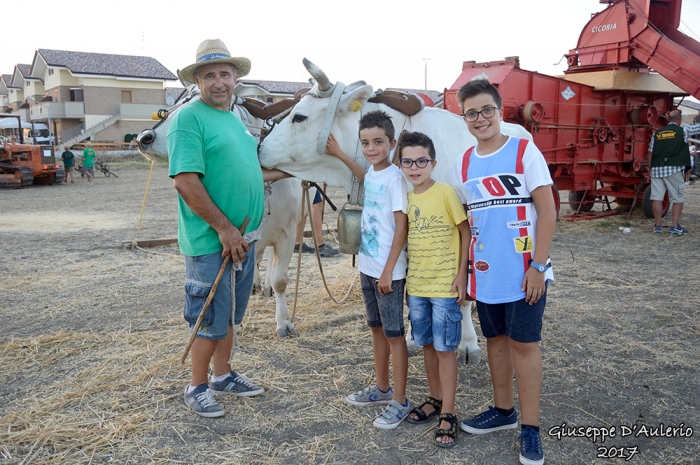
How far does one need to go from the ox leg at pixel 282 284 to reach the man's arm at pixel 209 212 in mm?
1651

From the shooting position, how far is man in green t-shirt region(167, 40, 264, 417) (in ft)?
9.61

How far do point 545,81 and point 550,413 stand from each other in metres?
8.01

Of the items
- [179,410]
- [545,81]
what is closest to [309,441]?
[179,410]

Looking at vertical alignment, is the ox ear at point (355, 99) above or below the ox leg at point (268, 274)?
above

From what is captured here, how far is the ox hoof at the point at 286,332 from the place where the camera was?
4.64 meters

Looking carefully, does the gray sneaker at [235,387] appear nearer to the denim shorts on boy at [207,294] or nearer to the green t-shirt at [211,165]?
the denim shorts on boy at [207,294]

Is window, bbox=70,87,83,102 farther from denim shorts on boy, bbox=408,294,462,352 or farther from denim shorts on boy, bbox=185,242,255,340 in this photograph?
denim shorts on boy, bbox=408,294,462,352

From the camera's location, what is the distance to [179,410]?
3.28m

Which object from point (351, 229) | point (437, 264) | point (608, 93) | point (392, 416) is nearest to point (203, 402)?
point (392, 416)

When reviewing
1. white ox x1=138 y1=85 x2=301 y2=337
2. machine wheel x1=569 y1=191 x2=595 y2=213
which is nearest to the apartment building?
machine wheel x1=569 y1=191 x2=595 y2=213

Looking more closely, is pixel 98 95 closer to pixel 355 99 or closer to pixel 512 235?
pixel 355 99

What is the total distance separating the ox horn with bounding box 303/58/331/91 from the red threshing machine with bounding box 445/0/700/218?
6.57 metres

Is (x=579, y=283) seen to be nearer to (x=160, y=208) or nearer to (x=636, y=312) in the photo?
(x=636, y=312)

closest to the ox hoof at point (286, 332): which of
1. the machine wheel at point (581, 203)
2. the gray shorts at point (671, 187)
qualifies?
the gray shorts at point (671, 187)
